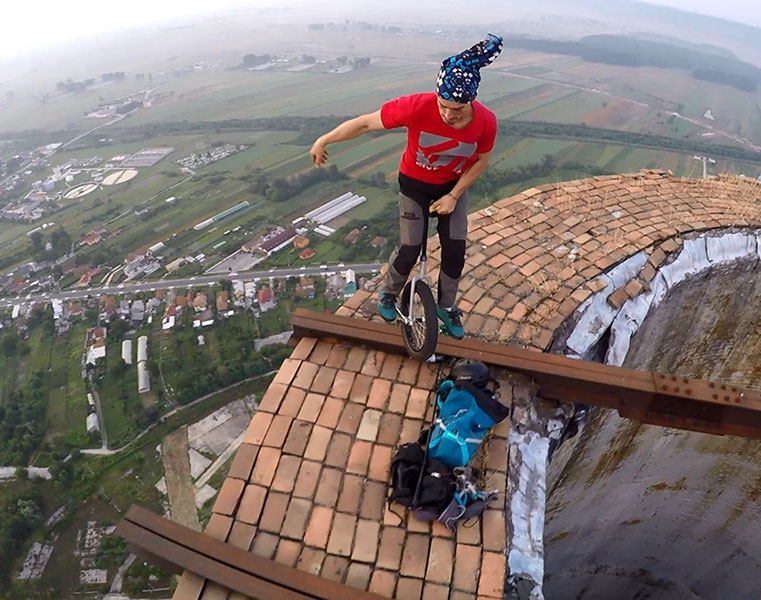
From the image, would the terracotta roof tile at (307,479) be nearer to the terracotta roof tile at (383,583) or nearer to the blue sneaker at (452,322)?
the terracotta roof tile at (383,583)

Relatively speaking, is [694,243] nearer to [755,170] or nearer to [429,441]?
[429,441]

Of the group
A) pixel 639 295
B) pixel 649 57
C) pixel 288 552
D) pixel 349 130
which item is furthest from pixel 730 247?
pixel 649 57

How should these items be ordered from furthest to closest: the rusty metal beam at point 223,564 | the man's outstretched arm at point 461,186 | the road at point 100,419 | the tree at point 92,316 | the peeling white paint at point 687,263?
the tree at point 92,316 → the road at point 100,419 → the peeling white paint at point 687,263 → the man's outstretched arm at point 461,186 → the rusty metal beam at point 223,564

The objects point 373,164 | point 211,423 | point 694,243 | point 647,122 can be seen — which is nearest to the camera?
point 694,243

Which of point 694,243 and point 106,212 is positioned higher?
point 694,243

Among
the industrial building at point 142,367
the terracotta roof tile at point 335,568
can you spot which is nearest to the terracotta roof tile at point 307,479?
the terracotta roof tile at point 335,568

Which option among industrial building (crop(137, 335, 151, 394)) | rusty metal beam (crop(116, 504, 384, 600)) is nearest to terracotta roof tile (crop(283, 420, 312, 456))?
rusty metal beam (crop(116, 504, 384, 600))

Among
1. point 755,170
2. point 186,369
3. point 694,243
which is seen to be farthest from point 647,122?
point 694,243
